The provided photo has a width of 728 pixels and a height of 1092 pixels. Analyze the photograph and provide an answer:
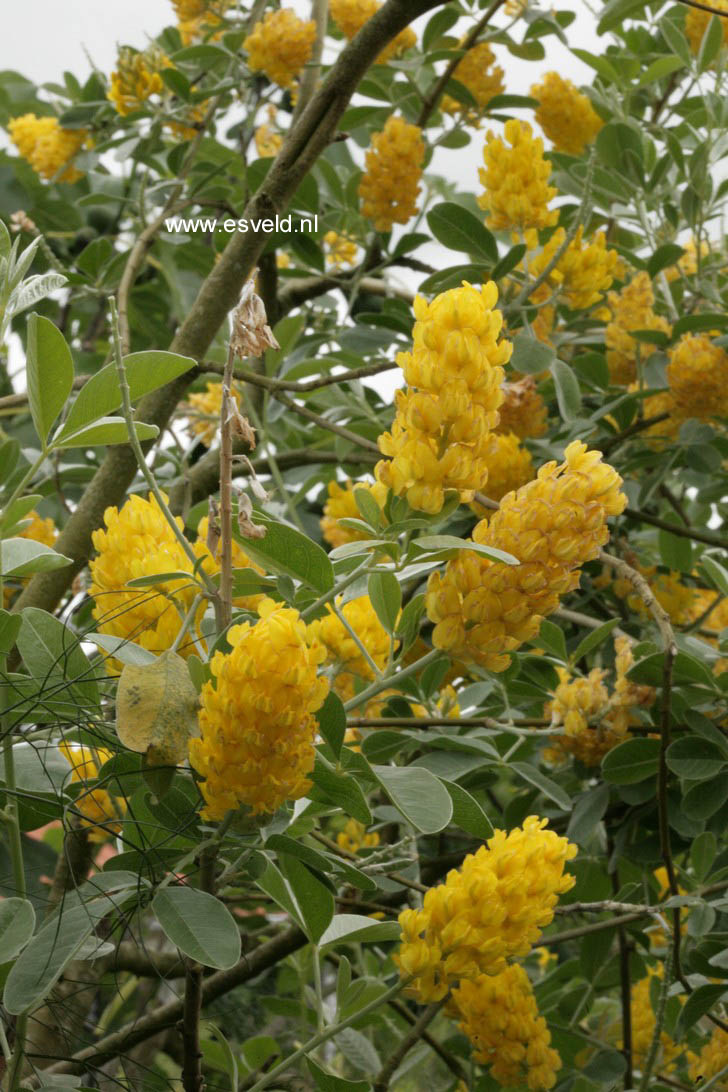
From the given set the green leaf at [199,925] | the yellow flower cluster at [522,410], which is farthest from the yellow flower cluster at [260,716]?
the yellow flower cluster at [522,410]

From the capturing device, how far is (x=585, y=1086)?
906 mm

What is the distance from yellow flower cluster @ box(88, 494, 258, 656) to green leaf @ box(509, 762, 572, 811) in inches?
12.6

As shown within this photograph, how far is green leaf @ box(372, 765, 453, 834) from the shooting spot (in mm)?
526

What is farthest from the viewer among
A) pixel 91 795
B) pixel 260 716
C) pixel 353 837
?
pixel 353 837

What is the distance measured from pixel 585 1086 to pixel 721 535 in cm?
55

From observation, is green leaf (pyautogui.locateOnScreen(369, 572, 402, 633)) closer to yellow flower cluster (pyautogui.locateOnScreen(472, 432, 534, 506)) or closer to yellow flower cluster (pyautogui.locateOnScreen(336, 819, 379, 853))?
yellow flower cluster (pyautogui.locateOnScreen(472, 432, 534, 506))

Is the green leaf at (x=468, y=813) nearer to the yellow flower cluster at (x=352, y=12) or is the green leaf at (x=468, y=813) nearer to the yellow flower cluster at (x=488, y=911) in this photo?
the yellow flower cluster at (x=488, y=911)

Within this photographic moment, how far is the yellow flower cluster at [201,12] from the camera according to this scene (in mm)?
1468

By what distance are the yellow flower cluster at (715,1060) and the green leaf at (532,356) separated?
52 cm

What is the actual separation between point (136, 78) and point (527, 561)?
1092mm

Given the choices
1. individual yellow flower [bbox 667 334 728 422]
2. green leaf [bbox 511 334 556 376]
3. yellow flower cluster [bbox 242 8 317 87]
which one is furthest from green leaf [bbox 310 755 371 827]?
yellow flower cluster [bbox 242 8 317 87]

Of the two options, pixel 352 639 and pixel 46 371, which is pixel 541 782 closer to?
pixel 352 639

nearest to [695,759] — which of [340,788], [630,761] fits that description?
[630,761]

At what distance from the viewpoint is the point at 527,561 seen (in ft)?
1.67
